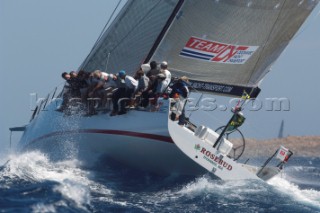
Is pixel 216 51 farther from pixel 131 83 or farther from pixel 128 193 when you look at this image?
pixel 128 193

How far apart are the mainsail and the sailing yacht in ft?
0.07

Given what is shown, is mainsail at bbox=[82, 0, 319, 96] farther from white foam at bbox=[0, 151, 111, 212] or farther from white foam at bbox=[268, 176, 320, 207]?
white foam at bbox=[268, 176, 320, 207]

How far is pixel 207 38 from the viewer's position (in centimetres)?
1395

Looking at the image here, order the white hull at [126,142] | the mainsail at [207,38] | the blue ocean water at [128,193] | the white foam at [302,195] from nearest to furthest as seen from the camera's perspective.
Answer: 1. the blue ocean water at [128,193]
2. the white foam at [302,195]
3. the white hull at [126,142]
4. the mainsail at [207,38]

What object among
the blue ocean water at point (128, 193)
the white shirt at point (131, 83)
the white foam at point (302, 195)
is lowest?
the white foam at point (302, 195)

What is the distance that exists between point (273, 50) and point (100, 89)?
16.0 feet

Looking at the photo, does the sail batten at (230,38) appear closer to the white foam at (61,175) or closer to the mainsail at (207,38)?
the mainsail at (207,38)

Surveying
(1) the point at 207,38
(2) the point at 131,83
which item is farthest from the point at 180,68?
(2) the point at 131,83

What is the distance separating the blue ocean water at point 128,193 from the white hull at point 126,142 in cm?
20

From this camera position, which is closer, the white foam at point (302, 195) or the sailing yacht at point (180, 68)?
the white foam at point (302, 195)

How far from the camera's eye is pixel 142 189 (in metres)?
10.9

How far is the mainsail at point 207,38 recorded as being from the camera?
13570 millimetres

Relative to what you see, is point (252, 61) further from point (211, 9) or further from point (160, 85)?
point (160, 85)

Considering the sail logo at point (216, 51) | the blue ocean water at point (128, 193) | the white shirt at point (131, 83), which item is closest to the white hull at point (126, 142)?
the blue ocean water at point (128, 193)
